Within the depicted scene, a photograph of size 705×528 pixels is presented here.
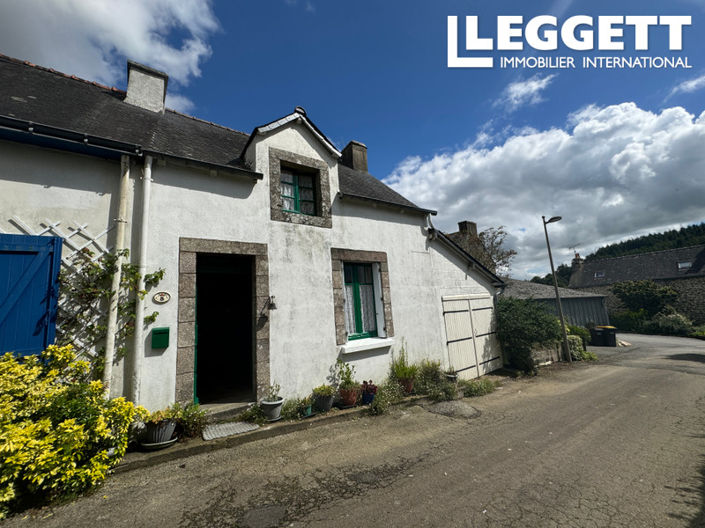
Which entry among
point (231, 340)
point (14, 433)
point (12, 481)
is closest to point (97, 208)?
point (14, 433)

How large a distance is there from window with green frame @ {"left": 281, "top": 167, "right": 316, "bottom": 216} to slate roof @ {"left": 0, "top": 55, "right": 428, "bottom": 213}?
80 centimetres

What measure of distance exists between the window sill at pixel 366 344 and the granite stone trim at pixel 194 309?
5.60 feet

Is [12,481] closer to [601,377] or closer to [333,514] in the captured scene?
[333,514]

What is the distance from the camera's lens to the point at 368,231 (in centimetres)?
743

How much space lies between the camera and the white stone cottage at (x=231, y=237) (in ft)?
14.3

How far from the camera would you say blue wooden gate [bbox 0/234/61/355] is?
375 centimetres

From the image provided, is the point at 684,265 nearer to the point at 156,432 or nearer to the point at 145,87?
the point at 156,432

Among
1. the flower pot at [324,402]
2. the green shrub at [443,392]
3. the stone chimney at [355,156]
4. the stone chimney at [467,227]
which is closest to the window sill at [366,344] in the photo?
the flower pot at [324,402]

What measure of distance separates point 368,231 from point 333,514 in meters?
5.66

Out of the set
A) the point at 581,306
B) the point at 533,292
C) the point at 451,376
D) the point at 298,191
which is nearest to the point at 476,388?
the point at 451,376

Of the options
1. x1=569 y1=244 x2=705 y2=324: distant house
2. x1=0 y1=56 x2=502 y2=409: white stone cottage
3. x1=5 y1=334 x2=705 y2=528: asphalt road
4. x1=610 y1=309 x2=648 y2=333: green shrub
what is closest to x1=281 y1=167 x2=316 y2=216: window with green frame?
x1=0 y1=56 x2=502 y2=409: white stone cottage

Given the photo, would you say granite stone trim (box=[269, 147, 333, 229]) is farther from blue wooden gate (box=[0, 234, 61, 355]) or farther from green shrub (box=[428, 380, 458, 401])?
green shrub (box=[428, 380, 458, 401])

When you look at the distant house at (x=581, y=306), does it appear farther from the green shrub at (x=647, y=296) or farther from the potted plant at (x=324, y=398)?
the potted plant at (x=324, y=398)

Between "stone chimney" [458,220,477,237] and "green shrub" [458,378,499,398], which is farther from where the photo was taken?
"stone chimney" [458,220,477,237]
